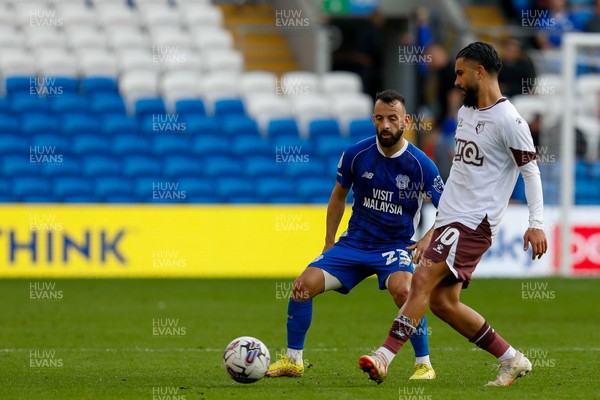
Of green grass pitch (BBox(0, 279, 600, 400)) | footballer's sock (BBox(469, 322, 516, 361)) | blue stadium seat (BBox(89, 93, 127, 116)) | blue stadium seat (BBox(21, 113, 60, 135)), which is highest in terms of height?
blue stadium seat (BBox(89, 93, 127, 116))

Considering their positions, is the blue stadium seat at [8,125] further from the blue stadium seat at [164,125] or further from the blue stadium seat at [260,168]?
the blue stadium seat at [260,168]

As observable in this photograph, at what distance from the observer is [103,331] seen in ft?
40.5

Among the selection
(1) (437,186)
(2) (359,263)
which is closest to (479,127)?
(1) (437,186)

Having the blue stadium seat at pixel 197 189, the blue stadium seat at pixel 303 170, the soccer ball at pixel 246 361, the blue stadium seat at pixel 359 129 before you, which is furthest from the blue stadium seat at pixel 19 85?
the soccer ball at pixel 246 361

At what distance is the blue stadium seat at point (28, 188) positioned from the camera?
62.4 ft

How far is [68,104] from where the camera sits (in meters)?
20.4

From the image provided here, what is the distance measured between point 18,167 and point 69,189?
867 millimetres

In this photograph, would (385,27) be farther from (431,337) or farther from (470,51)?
(470,51)

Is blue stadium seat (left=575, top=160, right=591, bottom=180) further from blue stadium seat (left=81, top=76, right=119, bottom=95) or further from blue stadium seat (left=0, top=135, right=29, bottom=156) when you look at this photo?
blue stadium seat (left=0, top=135, right=29, bottom=156)

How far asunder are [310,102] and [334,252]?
12.8 meters

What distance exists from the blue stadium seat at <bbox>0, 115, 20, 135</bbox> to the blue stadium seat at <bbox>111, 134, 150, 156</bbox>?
5.16ft

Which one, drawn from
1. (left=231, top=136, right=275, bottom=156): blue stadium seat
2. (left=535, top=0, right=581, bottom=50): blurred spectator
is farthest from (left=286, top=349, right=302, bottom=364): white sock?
(left=535, top=0, right=581, bottom=50): blurred spectator

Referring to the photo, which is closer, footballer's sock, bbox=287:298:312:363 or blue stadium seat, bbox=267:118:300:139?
footballer's sock, bbox=287:298:312:363

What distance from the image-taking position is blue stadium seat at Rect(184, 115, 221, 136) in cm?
2064
